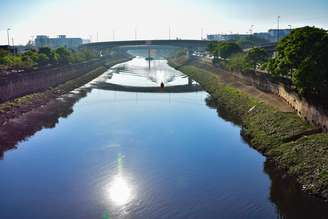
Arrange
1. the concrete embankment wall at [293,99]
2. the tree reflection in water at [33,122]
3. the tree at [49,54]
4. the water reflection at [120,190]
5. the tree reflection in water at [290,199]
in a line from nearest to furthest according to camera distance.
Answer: the tree reflection in water at [290,199]
the water reflection at [120,190]
the concrete embankment wall at [293,99]
the tree reflection in water at [33,122]
the tree at [49,54]

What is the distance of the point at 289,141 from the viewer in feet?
136

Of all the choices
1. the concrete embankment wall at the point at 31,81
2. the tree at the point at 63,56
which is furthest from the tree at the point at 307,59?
the tree at the point at 63,56

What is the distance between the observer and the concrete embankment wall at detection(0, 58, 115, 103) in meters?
77.1

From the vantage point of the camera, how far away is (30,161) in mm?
42812

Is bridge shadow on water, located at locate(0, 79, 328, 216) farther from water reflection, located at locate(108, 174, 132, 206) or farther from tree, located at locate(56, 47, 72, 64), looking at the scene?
tree, located at locate(56, 47, 72, 64)

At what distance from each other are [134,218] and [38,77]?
3102 inches

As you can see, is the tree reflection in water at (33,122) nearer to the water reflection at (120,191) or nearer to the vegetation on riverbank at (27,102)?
the vegetation on riverbank at (27,102)

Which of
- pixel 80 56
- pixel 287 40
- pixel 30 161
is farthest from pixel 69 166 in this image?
pixel 80 56

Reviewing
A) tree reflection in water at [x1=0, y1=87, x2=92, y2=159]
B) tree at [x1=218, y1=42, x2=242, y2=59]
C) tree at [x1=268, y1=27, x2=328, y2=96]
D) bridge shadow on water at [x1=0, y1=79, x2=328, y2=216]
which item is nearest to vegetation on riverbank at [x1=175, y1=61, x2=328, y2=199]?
bridge shadow on water at [x1=0, y1=79, x2=328, y2=216]

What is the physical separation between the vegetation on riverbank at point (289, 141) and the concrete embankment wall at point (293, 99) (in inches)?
40.9

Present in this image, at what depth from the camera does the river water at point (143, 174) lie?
29.6 metres

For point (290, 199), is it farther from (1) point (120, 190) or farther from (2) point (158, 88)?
(2) point (158, 88)

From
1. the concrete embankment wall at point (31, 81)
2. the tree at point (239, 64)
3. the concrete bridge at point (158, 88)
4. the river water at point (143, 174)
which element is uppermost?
the tree at point (239, 64)

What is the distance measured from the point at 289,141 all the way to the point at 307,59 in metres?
11.6
